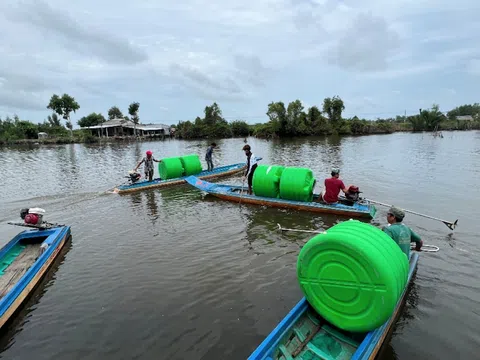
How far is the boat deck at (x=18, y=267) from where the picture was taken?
7.30m

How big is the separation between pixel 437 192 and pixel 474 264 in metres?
8.88

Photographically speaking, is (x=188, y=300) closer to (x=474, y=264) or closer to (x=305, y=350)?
(x=305, y=350)

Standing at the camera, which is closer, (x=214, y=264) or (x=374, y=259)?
(x=374, y=259)

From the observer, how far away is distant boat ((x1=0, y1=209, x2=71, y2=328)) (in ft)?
21.3

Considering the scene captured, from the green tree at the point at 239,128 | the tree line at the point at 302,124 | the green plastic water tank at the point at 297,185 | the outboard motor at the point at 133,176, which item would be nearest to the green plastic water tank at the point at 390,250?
Result: the green plastic water tank at the point at 297,185

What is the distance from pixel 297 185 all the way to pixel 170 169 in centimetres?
925

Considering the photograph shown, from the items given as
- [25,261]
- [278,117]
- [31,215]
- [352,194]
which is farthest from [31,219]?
[278,117]

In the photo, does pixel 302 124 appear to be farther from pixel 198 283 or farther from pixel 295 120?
pixel 198 283

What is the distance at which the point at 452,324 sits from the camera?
5922mm

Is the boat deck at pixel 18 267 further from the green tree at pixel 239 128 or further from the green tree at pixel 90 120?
the green tree at pixel 90 120

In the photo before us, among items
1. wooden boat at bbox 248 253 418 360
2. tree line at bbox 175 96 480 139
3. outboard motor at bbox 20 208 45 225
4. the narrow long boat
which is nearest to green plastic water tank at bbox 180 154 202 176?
the narrow long boat

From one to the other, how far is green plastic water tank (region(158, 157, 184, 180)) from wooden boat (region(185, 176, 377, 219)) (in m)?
3.51

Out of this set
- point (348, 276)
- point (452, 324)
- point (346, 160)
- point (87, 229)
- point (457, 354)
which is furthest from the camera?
point (346, 160)

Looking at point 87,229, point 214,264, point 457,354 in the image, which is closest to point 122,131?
point 87,229
